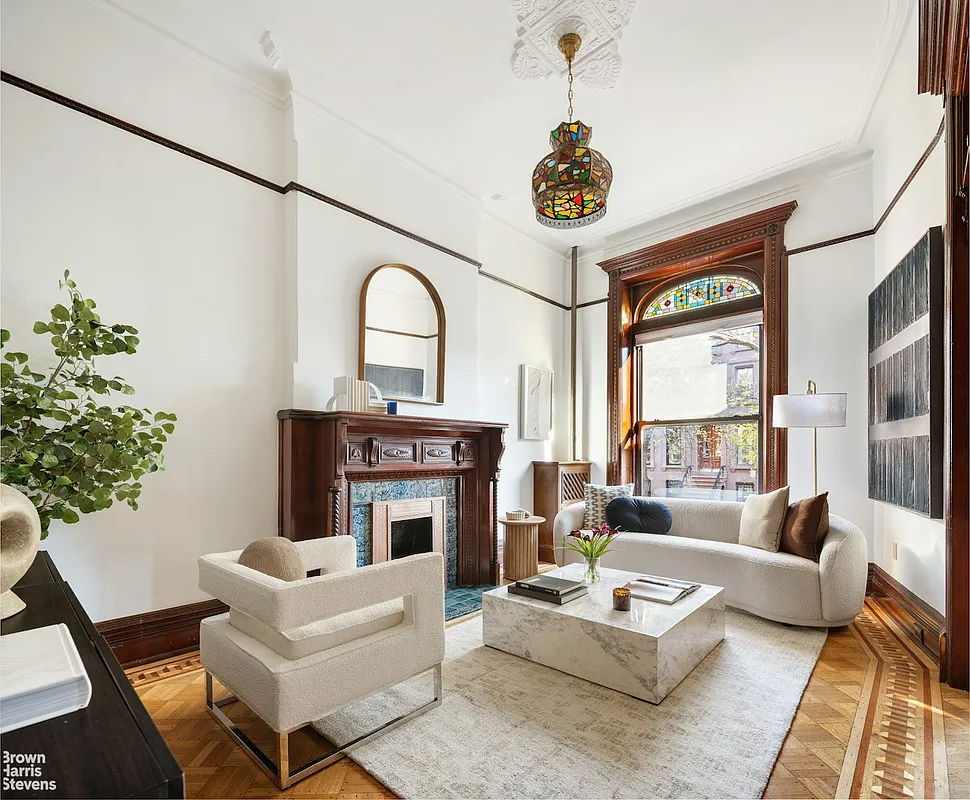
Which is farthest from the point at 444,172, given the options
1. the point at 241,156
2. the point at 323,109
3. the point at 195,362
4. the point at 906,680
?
the point at 906,680

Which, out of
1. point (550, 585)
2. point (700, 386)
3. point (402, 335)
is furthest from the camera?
point (700, 386)

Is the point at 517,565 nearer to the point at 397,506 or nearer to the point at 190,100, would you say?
the point at 397,506

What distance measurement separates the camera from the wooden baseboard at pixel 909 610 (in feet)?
9.37

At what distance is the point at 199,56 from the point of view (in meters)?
3.20

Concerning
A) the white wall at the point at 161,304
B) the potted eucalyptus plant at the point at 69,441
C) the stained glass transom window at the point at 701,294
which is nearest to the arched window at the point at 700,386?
the stained glass transom window at the point at 701,294

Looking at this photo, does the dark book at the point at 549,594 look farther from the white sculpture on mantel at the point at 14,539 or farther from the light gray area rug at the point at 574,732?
the white sculpture on mantel at the point at 14,539

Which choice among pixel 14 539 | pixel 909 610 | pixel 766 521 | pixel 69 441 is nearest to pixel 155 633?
pixel 69 441

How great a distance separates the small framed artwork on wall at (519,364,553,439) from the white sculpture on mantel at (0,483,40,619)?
4435mm

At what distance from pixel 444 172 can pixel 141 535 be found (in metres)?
3.42

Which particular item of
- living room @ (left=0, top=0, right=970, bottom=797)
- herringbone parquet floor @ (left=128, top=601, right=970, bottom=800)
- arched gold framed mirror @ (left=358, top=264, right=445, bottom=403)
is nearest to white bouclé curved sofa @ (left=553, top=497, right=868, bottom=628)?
living room @ (left=0, top=0, right=970, bottom=797)

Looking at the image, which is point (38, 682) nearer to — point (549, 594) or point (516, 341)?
point (549, 594)

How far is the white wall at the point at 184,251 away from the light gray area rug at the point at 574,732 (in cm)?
152

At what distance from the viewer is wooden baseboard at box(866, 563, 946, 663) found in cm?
286

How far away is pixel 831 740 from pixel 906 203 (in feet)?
10.8
